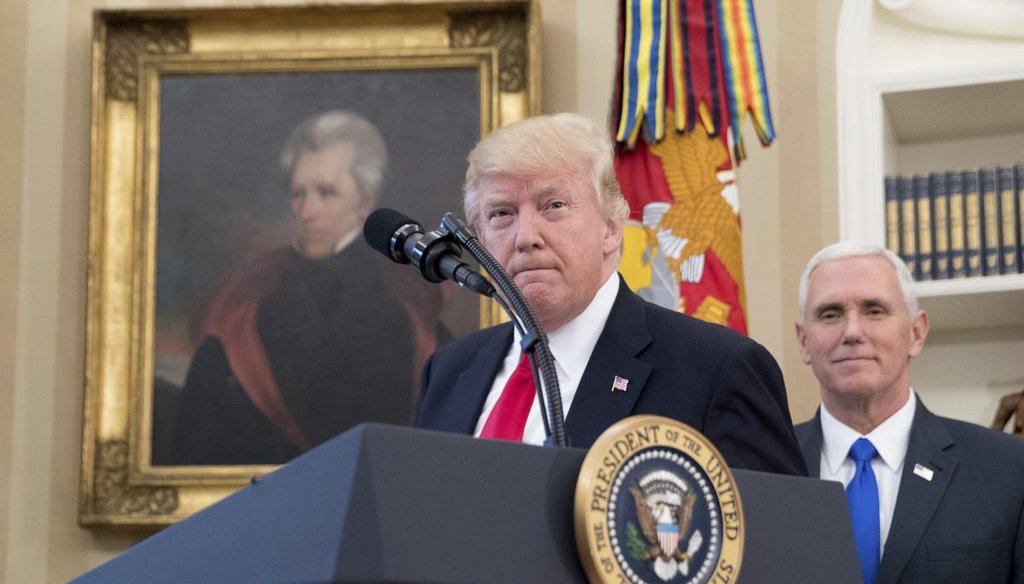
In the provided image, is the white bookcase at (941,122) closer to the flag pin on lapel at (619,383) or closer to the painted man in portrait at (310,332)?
the painted man in portrait at (310,332)

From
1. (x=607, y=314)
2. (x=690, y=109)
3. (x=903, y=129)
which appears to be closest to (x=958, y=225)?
(x=903, y=129)

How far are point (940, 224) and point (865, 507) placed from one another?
151 cm

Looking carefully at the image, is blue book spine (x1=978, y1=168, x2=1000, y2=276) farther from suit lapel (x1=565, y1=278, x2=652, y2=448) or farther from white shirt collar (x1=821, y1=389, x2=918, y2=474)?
suit lapel (x1=565, y1=278, x2=652, y2=448)

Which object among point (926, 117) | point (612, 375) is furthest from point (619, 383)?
point (926, 117)

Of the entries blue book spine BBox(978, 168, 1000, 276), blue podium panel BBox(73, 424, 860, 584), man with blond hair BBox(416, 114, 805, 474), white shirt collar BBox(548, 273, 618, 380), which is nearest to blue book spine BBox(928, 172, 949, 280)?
blue book spine BBox(978, 168, 1000, 276)

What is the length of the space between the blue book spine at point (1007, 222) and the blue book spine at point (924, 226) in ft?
0.67

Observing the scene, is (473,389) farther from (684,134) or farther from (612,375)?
(684,134)

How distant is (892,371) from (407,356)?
2121mm

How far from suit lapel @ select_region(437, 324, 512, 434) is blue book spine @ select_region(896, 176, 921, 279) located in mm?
2243

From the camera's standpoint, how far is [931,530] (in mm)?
3088

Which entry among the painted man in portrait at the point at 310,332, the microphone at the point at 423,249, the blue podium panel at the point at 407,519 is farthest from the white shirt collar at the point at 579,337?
the painted man in portrait at the point at 310,332

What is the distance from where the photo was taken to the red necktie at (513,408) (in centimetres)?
223

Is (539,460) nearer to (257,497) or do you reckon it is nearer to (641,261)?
(257,497)

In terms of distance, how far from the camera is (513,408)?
2277mm
